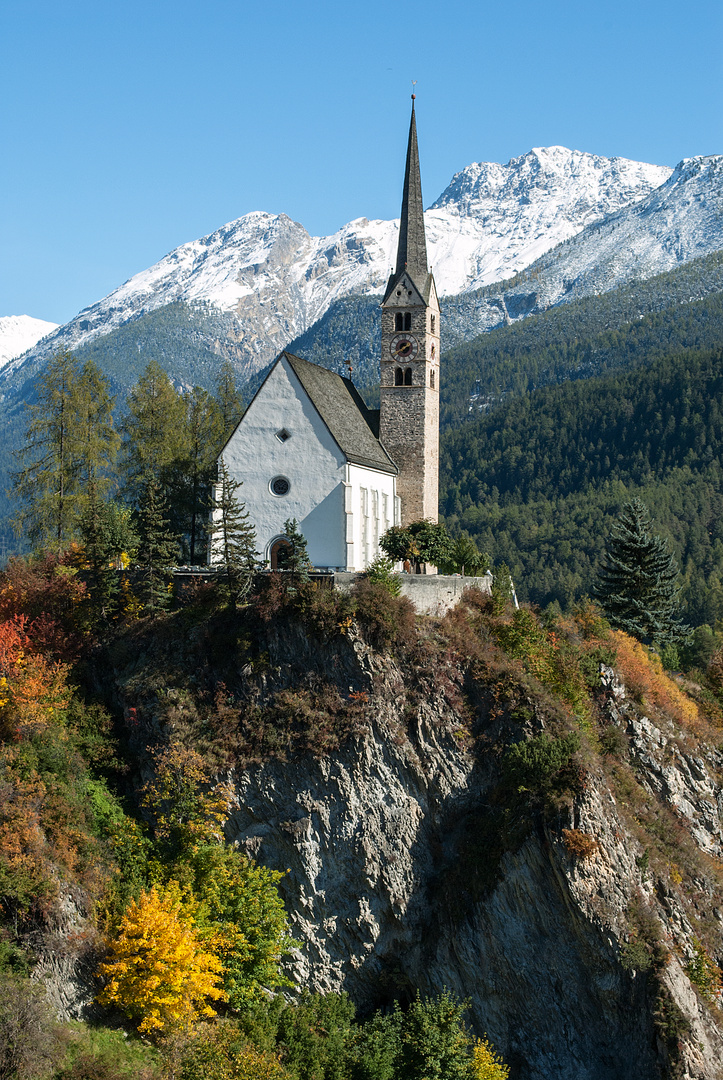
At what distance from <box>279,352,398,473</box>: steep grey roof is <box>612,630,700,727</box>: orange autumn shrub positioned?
50.7 feet

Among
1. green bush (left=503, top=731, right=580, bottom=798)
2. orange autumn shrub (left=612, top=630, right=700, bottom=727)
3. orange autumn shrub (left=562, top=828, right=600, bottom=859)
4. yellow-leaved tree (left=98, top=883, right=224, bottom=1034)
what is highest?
orange autumn shrub (left=612, top=630, right=700, bottom=727)

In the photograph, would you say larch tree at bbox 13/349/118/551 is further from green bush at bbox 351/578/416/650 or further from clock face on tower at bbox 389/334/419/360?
green bush at bbox 351/578/416/650

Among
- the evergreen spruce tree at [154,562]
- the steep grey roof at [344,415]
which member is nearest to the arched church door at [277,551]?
the evergreen spruce tree at [154,562]

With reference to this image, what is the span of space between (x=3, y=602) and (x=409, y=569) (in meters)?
19.4

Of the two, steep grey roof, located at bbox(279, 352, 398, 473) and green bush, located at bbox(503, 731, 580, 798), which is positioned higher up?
steep grey roof, located at bbox(279, 352, 398, 473)

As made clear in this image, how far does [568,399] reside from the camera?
195 metres

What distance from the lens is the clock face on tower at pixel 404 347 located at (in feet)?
176

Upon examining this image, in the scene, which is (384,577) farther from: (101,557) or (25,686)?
(25,686)

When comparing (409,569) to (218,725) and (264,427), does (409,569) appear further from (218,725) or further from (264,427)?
(218,725)

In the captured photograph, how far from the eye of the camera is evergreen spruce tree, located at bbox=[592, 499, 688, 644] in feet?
180

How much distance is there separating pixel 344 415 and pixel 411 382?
5.98 metres

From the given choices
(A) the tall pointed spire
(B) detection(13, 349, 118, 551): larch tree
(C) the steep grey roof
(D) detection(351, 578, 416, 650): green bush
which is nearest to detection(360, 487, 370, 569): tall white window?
(C) the steep grey roof

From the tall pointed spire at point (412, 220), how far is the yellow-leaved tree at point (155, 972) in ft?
124

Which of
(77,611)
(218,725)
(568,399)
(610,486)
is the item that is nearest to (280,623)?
(218,725)
